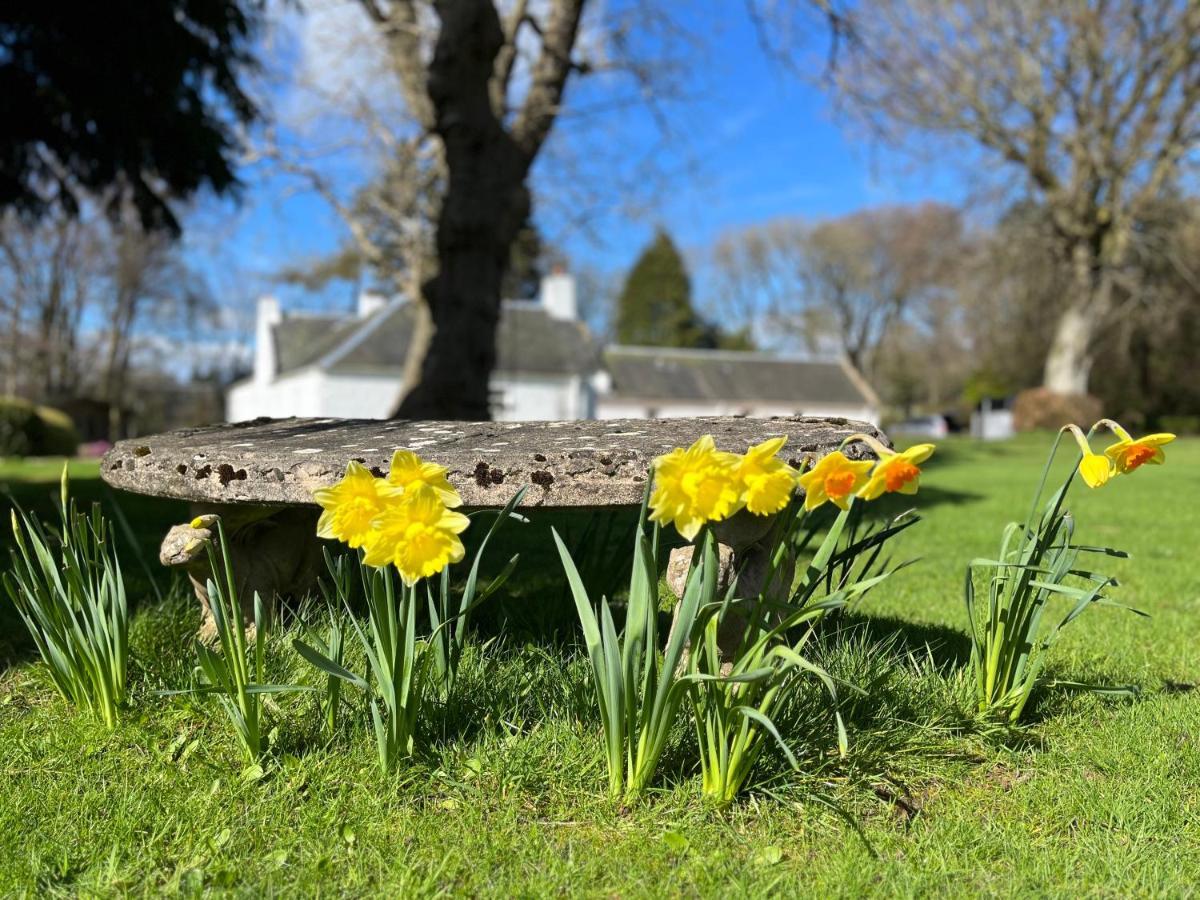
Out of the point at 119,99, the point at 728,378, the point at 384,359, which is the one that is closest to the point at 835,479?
the point at 119,99

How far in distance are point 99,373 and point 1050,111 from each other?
34.3m

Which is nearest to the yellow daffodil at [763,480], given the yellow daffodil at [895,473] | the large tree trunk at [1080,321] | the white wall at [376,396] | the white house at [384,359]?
the yellow daffodil at [895,473]

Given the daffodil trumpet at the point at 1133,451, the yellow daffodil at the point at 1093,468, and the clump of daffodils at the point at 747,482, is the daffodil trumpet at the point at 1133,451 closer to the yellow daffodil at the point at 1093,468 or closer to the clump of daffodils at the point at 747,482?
the yellow daffodil at the point at 1093,468

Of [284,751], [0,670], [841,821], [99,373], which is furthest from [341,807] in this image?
[99,373]

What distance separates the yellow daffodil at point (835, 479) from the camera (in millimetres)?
1816

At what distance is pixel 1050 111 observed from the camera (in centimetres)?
2098

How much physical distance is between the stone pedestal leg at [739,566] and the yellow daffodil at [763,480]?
35 cm

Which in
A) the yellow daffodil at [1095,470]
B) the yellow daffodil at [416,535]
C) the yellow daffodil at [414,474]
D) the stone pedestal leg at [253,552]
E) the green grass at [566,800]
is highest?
the yellow daffodil at [414,474]

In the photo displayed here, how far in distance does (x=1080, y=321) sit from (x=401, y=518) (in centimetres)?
2572

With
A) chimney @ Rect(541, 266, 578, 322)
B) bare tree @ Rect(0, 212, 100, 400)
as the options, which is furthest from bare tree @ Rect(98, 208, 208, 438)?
chimney @ Rect(541, 266, 578, 322)

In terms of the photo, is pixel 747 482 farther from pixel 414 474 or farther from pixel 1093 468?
pixel 1093 468

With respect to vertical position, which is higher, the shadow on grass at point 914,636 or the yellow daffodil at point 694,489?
the yellow daffodil at point 694,489

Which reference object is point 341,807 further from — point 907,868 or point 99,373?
point 99,373

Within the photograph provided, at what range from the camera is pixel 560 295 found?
30.2 metres
